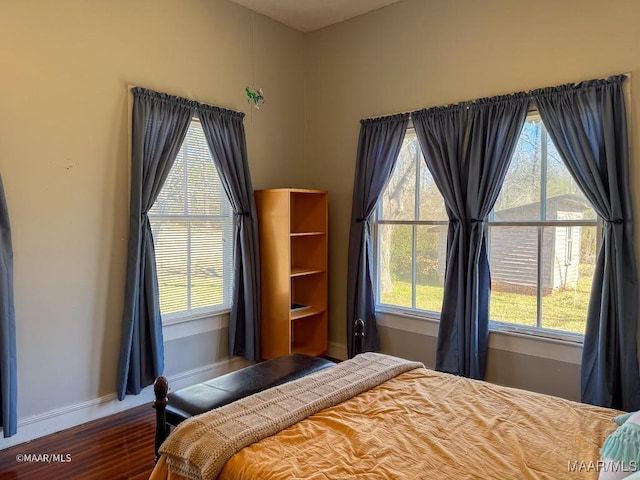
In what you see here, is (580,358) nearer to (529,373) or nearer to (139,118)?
(529,373)

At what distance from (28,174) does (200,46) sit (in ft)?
5.53

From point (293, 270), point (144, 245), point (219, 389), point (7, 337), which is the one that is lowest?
point (219, 389)

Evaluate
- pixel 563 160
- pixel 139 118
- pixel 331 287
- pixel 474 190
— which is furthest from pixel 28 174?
pixel 563 160

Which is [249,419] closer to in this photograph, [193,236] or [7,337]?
[7,337]

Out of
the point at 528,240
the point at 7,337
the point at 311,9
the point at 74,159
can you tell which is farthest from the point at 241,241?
the point at 528,240

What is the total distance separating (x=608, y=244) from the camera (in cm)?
291

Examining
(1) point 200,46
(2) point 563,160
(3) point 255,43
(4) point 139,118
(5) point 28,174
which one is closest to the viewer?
(5) point 28,174

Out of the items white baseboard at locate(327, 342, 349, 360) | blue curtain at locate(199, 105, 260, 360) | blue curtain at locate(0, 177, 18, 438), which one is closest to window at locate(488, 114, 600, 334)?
white baseboard at locate(327, 342, 349, 360)

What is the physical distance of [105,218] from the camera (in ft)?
10.5

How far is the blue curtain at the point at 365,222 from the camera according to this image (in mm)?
4020

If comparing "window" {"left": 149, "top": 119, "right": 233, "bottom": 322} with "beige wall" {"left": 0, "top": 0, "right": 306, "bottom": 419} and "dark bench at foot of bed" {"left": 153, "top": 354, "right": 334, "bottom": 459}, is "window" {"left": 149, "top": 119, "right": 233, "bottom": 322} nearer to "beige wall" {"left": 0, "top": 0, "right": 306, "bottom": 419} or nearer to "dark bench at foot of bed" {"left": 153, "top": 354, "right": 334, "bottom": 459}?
"beige wall" {"left": 0, "top": 0, "right": 306, "bottom": 419}

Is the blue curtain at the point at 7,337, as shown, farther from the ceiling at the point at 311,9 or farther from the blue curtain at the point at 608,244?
the blue curtain at the point at 608,244

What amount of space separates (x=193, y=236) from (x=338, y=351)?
1.78m

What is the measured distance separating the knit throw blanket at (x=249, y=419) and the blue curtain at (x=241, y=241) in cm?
168
